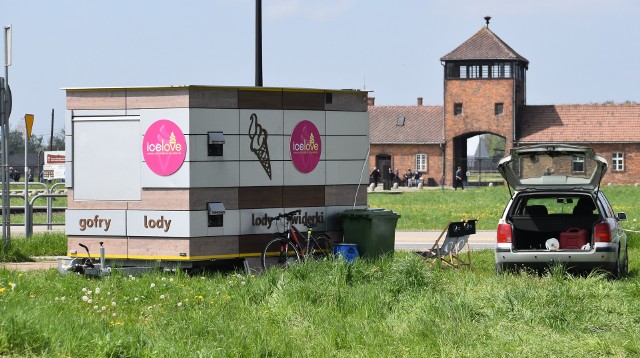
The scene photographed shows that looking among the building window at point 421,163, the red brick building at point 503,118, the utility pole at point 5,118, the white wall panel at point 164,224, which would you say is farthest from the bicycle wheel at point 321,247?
the building window at point 421,163

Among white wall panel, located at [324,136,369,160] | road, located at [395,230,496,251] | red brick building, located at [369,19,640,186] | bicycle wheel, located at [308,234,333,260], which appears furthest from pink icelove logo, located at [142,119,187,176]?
red brick building, located at [369,19,640,186]

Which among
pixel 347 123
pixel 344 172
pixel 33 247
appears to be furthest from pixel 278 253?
pixel 33 247

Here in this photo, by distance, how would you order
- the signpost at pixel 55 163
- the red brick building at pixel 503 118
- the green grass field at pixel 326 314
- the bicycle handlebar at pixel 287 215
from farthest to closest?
the red brick building at pixel 503 118 < the signpost at pixel 55 163 < the bicycle handlebar at pixel 287 215 < the green grass field at pixel 326 314

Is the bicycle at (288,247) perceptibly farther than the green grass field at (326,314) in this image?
Yes

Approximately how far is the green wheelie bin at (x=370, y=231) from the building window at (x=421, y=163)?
69022 mm

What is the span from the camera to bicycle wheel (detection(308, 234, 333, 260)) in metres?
17.3

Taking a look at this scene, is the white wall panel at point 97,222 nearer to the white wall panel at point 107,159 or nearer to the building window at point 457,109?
the white wall panel at point 107,159

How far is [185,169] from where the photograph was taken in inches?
650

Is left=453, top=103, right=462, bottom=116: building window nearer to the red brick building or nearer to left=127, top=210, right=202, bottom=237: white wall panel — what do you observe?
the red brick building

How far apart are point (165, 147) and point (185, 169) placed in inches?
17.4

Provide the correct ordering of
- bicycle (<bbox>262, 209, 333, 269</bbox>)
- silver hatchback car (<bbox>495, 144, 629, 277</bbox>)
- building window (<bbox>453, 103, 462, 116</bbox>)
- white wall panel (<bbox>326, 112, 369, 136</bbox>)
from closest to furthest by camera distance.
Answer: silver hatchback car (<bbox>495, 144, 629, 277</bbox>) → bicycle (<bbox>262, 209, 333, 269</bbox>) → white wall panel (<bbox>326, 112, 369, 136</bbox>) → building window (<bbox>453, 103, 462, 116</bbox>)

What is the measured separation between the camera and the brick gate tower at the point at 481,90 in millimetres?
82000

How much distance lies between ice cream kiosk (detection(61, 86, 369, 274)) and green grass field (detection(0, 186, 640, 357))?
84 cm

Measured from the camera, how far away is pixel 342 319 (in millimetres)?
11828
